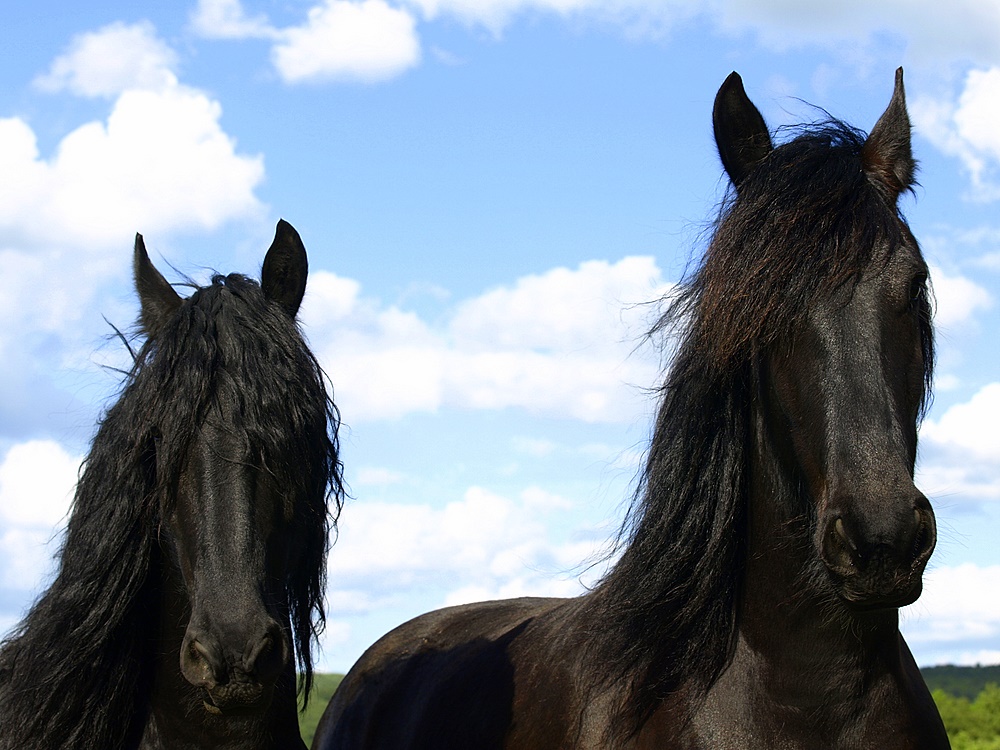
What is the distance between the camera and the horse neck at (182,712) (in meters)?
4.11

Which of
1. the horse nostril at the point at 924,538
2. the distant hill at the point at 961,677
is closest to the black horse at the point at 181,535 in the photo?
the horse nostril at the point at 924,538

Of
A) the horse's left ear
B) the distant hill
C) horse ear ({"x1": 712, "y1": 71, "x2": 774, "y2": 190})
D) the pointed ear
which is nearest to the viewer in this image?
horse ear ({"x1": 712, "y1": 71, "x2": 774, "y2": 190})

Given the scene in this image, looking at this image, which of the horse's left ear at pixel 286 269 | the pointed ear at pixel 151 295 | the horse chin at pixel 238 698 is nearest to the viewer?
the horse chin at pixel 238 698

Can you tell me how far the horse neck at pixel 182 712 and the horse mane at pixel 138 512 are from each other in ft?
0.21

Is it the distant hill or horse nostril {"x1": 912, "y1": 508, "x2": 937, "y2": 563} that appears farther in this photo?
the distant hill

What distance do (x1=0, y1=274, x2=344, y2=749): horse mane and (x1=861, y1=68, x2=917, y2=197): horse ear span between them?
215 cm

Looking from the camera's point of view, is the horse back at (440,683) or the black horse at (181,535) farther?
the horse back at (440,683)

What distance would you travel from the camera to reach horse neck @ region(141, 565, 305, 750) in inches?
162

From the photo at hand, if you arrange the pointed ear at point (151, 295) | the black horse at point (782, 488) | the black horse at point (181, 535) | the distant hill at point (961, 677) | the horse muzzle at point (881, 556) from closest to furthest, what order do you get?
1. the horse muzzle at point (881, 556)
2. the black horse at point (782, 488)
3. the black horse at point (181, 535)
4. the pointed ear at point (151, 295)
5. the distant hill at point (961, 677)

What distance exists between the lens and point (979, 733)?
1195cm

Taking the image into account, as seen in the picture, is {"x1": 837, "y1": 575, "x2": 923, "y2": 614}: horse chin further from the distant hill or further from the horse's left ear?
the distant hill

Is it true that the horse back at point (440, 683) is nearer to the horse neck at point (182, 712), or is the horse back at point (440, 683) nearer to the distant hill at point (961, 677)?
the horse neck at point (182, 712)

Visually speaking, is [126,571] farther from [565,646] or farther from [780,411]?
[780,411]

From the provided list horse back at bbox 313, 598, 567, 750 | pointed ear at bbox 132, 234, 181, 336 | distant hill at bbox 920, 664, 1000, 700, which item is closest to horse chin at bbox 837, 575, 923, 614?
horse back at bbox 313, 598, 567, 750
